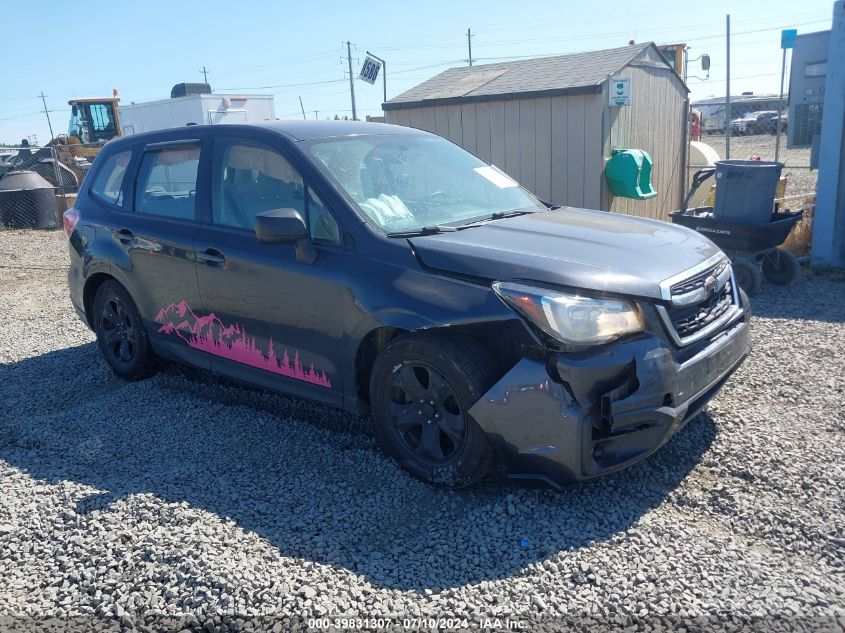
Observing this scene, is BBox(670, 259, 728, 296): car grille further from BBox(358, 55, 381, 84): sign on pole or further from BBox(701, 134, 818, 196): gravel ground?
BBox(358, 55, 381, 84): sign on pole

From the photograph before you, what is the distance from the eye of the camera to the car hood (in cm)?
328

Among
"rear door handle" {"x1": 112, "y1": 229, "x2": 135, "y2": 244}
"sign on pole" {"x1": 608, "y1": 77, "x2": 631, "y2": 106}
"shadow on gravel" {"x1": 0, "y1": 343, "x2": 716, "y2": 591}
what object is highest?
"sign on pole" {"x1": 608, "y1": 77, "x2": 631, "y2": 106}

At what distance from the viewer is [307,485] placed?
3789 millimetres

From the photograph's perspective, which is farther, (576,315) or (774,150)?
(774,150)

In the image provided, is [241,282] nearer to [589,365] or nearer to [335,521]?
[335,521]

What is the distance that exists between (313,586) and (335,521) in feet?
1.77

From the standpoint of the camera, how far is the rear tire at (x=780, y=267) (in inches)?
301

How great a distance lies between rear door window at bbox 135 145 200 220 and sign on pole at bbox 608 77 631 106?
5.95 metres

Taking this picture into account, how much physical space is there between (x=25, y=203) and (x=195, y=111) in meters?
6.16

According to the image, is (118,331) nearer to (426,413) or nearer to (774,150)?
(426,413)

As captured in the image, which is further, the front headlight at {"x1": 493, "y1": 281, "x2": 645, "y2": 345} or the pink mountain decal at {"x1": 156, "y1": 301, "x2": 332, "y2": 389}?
the pink mountain decal at {"x1": 156, "y1": 301, "x2": 332, "y2": 389}

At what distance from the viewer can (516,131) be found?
9.68 meters

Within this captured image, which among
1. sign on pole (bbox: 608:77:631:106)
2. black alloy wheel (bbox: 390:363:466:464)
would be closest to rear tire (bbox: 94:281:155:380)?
black alloy wheel (bbox: 390:363:466:464)

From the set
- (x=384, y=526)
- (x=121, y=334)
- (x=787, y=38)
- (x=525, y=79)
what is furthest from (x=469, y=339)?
(x=787, y=38)
